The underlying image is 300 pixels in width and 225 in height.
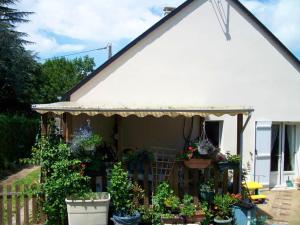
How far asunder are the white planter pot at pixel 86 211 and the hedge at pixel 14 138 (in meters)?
10.5

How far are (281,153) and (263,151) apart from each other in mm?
1292

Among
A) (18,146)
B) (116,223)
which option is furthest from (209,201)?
(18,146)

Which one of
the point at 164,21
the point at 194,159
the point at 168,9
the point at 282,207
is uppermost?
the point at 168,9

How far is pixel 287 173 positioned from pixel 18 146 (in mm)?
14219

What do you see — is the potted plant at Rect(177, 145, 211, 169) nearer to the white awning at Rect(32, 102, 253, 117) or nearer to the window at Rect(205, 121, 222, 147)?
the white awning at Rect(32, 102, 253, 117)

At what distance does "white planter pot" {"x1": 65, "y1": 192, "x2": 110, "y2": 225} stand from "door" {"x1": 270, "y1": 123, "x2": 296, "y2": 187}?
29.2ft

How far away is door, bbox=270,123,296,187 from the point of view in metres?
15.6

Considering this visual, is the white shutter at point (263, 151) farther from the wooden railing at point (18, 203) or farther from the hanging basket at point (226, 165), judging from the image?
the wooden railing at point (18, 203)

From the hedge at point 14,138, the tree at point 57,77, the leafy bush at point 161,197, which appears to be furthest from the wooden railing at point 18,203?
the tree at point 57,77

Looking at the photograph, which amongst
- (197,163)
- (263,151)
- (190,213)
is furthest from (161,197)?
(263,151)

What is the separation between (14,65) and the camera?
29.2m

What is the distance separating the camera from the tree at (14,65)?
2861 cm

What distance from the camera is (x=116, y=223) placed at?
904cm

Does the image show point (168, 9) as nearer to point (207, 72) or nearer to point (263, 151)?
point (207, 72)
